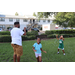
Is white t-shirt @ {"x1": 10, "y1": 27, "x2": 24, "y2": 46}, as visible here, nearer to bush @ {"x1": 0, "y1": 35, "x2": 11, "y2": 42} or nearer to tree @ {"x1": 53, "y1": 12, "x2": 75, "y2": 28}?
bush @ {"x1": 0, "y1": 35, "x2": 11, "y2": 42}

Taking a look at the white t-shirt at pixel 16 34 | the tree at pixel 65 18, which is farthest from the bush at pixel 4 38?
the tree at pixel 65 18

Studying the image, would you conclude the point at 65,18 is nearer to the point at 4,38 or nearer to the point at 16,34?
the point at 4,38

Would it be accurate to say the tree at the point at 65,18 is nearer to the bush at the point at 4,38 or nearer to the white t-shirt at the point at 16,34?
the bush at the point at 4,38

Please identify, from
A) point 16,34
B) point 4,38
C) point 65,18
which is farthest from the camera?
point 65,18

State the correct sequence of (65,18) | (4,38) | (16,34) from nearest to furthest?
(16,34)
(4,38)
(65,18)

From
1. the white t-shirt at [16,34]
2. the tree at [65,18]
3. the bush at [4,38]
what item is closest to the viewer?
the white t-shirt at [16,34]

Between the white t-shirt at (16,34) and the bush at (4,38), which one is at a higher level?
the white t-shirt at (16,34)

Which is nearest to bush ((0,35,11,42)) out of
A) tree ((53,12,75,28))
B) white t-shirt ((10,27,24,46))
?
white t-shirt ((10,27,24,46))

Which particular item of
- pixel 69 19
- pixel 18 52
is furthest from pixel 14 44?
pixel 69 19

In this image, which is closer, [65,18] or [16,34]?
[16,34]

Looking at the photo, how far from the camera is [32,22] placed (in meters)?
32.0

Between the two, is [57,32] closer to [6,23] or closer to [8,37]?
[8,37]

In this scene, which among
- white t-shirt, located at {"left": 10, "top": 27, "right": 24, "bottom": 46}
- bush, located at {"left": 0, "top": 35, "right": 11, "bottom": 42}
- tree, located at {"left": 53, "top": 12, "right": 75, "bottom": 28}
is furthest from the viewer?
tree, located at {"left": 53, "top": 12, "right": 75, "bottom": 28}

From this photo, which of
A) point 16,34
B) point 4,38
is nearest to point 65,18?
point 4,38
